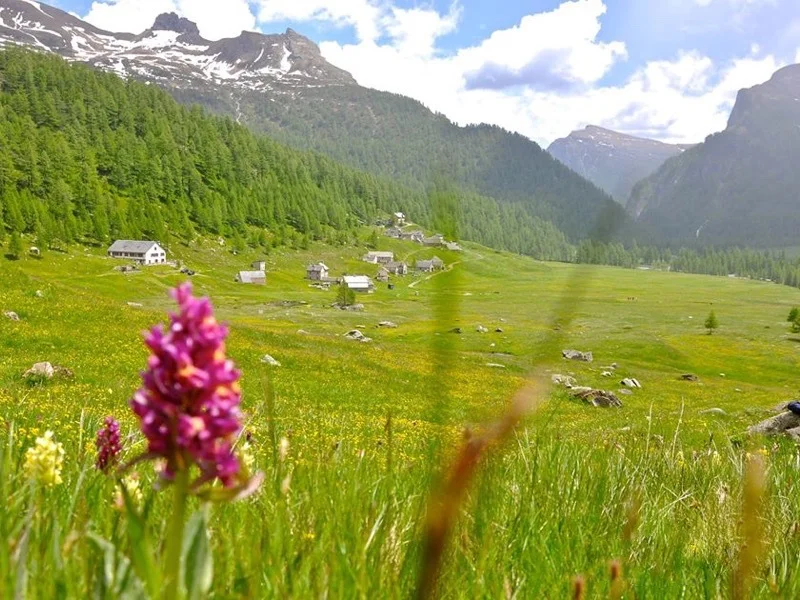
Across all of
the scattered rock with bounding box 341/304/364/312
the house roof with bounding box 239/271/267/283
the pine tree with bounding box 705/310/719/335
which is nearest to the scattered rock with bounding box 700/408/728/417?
the pine tree with bounding box 705/310/719/335

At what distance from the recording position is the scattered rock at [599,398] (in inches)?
1363

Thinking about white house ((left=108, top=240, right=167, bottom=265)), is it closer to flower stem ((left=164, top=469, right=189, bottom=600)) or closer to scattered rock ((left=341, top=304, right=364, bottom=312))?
scattered rock ((left=341, top=304, right=364, bottom=312))

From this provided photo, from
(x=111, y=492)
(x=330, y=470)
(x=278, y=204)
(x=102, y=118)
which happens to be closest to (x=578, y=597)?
(x=111, y=492)

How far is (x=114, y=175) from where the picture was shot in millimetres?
162500

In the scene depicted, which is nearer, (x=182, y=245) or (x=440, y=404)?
(x=440, y=404)

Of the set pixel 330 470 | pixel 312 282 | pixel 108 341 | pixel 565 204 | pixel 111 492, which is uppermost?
pixel 565 204

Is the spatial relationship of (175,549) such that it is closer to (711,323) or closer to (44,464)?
(44,464)

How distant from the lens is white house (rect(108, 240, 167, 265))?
433 feet

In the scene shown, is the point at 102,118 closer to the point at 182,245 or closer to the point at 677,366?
the point at 182,245

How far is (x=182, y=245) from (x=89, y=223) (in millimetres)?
21745

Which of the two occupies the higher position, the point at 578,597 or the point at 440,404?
the point at 440,404

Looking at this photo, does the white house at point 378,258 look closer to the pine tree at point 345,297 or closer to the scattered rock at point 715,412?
the pine tree at point 345,297

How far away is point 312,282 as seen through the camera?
154 meters

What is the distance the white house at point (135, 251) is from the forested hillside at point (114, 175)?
805 centimetres
